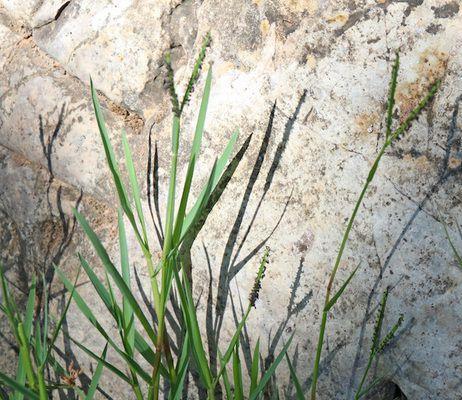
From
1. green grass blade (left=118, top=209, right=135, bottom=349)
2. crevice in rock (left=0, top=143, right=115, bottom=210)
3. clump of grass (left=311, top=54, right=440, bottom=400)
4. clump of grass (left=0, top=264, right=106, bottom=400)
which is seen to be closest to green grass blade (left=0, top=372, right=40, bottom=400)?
clump of grass (left=0, top=264, right=106, bottom=400)

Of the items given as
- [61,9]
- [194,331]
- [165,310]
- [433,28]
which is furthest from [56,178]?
[433,28]

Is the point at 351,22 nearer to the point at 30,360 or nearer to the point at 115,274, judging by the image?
the point at 115,274

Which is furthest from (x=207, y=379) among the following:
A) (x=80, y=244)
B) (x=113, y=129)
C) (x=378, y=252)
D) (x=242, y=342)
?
(x=113, y=129)

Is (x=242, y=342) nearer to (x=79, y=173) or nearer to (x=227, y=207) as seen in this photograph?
(x=227, y=207)

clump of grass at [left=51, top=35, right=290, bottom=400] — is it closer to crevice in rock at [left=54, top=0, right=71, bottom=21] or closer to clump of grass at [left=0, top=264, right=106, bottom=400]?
clump of grass at [left=0, top=264, right=106, bottom=400]

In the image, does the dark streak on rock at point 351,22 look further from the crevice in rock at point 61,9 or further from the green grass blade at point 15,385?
the green grass blade at point 15,385

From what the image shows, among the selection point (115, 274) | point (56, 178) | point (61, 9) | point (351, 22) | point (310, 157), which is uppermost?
point (61, 9)

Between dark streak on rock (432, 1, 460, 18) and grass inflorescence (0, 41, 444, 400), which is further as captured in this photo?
dark streak on rock (432, 1, 460, 18)

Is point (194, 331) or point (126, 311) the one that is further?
point (126, 311)
